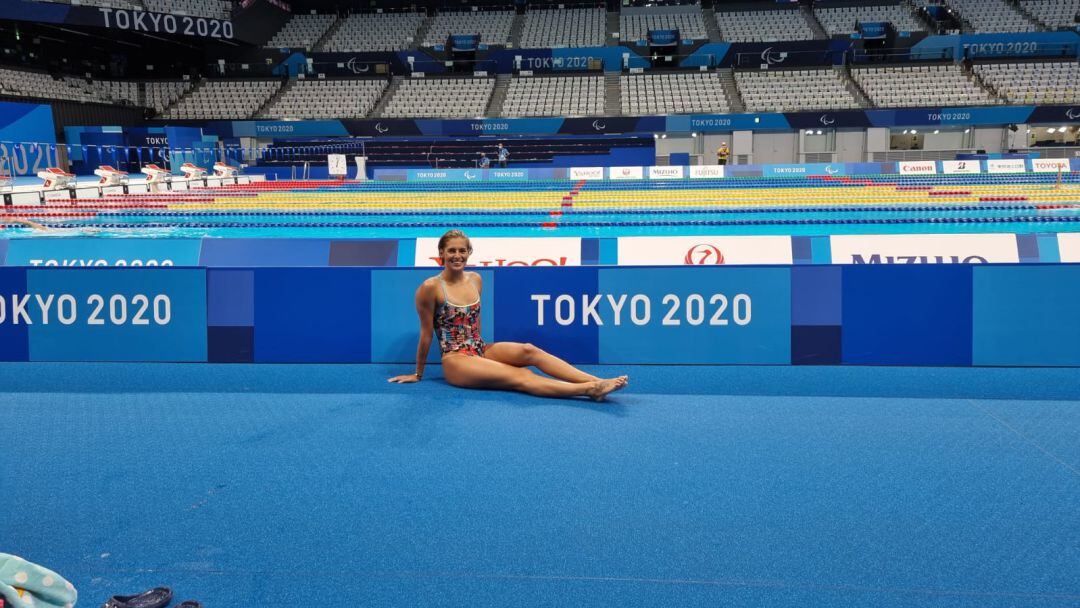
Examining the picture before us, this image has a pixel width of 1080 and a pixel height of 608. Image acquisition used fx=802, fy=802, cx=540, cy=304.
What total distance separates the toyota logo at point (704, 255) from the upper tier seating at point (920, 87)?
76.6 ft

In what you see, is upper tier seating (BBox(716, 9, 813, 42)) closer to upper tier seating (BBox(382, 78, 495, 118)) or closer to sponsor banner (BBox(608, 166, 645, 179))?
upper tier seating (BBox(382, 78, 495, 118))

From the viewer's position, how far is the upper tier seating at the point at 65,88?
2492 centimetres

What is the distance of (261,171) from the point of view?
941 inches

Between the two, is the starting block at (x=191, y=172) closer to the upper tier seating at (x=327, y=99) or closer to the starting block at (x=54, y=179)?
the starting block at (x=54, y=179)

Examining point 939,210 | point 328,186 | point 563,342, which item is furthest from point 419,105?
point 563,342

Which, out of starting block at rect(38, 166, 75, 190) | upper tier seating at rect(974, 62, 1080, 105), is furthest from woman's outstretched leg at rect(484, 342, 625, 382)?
upper tier seating at rect(974, 62, 1080, 105)

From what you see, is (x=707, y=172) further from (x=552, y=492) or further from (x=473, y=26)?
(x=473, y=26)

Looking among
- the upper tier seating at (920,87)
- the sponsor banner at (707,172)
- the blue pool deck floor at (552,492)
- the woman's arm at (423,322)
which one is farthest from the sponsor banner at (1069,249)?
the upper tier seating at (920,87)

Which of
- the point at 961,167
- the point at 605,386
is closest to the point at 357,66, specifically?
the point at 961,167

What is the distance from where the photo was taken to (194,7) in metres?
31.2

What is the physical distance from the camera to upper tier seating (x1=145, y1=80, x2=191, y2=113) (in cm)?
3110

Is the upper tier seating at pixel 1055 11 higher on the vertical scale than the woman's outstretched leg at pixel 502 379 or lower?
higher

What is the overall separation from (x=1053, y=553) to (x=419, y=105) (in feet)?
94.9

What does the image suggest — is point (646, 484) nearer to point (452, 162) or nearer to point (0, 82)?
point (452, 162)
